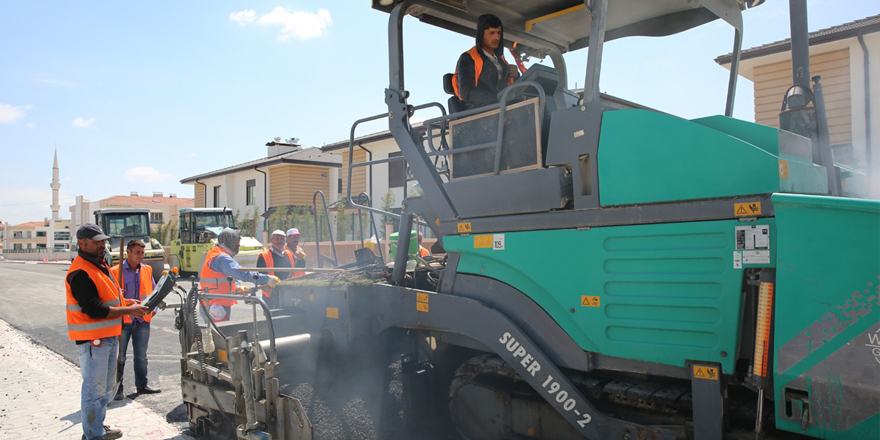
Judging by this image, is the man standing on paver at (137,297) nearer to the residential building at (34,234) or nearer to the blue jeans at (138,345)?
the blue jeans at (138,345)

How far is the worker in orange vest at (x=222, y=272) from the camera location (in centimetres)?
636

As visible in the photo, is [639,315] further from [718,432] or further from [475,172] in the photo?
[475,172]

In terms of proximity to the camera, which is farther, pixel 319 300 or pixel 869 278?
pixel 319 300

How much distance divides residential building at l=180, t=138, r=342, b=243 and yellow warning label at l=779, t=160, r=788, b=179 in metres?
26.3

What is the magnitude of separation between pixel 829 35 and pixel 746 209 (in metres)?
12.0

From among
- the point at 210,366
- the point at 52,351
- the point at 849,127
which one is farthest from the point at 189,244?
the point at 849,127

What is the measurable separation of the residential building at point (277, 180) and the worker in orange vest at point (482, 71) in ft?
80.1

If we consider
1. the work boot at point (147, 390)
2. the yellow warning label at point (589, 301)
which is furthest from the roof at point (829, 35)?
the work boot at point (147, 390)

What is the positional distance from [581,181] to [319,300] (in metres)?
2.43

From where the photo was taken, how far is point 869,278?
2174 mm

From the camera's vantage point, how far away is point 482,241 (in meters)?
3.46

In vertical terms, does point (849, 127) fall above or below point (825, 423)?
above

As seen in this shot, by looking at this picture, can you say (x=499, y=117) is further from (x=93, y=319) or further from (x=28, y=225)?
(x=28, y=225)

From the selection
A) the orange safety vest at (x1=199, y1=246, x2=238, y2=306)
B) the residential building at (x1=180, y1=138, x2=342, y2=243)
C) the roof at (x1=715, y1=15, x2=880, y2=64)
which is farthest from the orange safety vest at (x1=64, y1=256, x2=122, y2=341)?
the residential building at (x1=180, y1=138, x2=342, y2=243)
